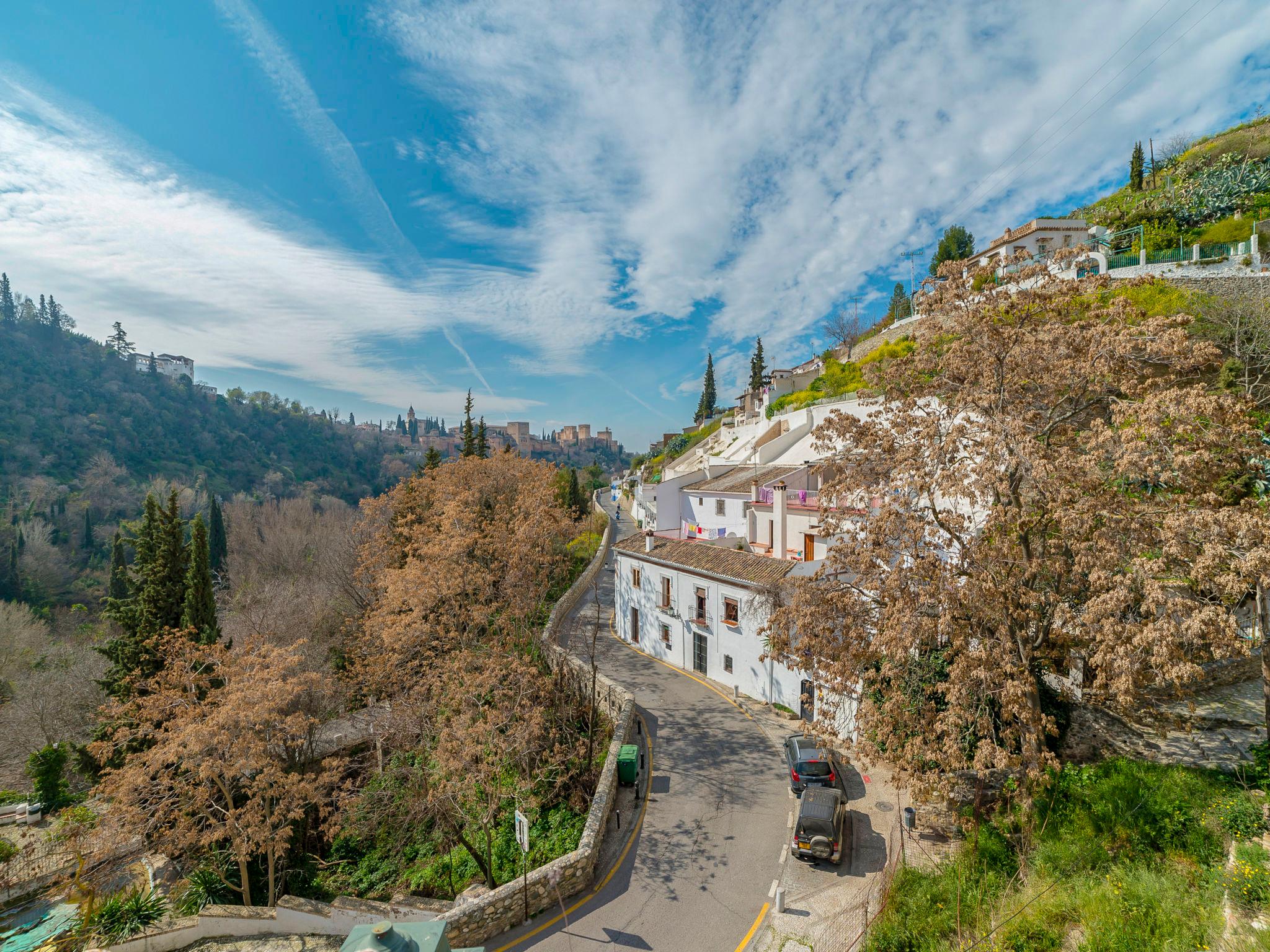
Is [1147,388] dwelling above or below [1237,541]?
above

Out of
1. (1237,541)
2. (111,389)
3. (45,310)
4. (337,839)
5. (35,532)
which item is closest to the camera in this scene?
(1237,541)

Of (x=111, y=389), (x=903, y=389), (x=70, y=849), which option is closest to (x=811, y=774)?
(x=903, y=389)

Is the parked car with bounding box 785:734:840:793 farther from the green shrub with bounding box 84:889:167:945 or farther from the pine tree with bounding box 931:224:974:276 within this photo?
the pine tree with bounding box 931:224:974:276

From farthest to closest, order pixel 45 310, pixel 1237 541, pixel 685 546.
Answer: pixel 45 310 < pixel 685 546 < pixel 1237 541

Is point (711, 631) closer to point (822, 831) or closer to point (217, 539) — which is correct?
point (822, 831)

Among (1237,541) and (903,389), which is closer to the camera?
(1237,541)

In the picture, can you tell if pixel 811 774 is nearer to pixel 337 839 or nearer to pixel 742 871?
pixel 742 871

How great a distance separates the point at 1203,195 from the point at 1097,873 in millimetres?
46671

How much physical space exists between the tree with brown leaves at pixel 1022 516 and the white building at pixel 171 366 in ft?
543

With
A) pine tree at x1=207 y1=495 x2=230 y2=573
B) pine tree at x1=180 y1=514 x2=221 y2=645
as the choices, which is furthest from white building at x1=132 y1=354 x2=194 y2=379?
pine tree at x1=180 y1=514 x2=221 y2=645

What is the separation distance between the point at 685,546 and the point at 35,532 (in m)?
69.9

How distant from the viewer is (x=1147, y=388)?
900cm

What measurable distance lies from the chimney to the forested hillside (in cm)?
9449

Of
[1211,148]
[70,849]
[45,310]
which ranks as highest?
[45,310]
